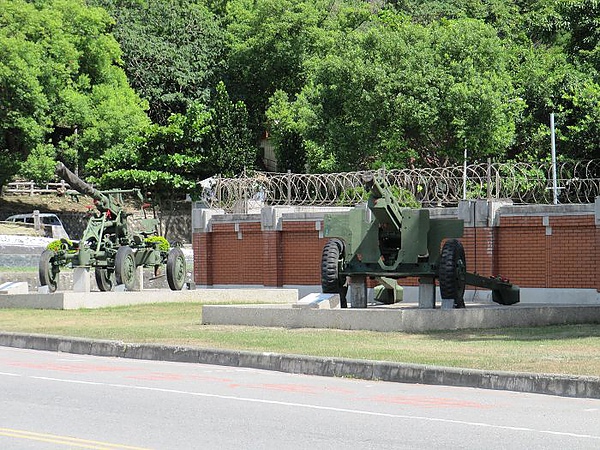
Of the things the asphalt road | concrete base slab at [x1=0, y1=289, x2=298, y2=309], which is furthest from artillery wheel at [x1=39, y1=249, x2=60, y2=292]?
the asphalt road

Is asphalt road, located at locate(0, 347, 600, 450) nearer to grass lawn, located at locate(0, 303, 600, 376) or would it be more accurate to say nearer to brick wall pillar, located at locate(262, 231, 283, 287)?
grass lawn, located at locate(0, 303, 600, 376)

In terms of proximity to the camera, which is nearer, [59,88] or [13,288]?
[13,288]

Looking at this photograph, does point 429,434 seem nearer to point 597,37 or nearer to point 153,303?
point 153,303

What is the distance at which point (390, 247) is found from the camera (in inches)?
1016

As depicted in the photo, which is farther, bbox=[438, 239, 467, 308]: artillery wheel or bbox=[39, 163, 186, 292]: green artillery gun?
bbox=[39, 163, 186, 292]: green artillery gun

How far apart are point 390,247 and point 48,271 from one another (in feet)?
43.7

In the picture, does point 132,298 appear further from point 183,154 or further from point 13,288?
point 183,154

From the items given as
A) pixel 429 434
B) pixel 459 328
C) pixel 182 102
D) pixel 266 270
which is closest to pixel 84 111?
pixel 182 102

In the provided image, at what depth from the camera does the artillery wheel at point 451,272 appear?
2453cm

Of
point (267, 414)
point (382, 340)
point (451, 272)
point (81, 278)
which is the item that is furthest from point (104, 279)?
point (267, 414)

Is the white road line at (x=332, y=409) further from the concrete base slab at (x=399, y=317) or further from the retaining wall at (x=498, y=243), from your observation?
the retaining wall at (x=498, y=243)

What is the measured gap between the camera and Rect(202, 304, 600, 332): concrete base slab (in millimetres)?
23156

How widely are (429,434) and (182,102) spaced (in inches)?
2622

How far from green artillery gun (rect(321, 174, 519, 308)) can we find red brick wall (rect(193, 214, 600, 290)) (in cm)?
563
